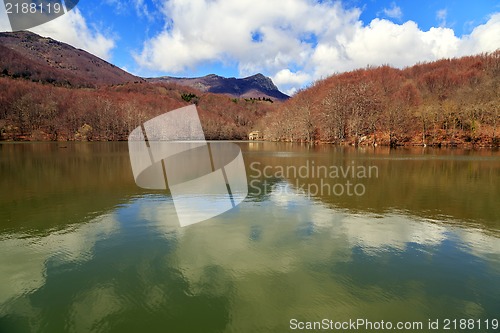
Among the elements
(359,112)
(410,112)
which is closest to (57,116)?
(359,112)

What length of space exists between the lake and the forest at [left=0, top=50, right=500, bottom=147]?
83284 mm

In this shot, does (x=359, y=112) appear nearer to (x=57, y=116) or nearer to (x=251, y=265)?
(x=251, y=265)

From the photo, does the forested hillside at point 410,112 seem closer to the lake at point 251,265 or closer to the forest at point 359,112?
the forest at point 359,112

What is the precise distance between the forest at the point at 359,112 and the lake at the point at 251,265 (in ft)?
273

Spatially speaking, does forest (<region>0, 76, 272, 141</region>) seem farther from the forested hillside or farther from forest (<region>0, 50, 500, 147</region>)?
the forested hillside

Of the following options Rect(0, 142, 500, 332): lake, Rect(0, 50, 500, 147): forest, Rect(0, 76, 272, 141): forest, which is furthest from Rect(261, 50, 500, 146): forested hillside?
Rect(0, 142, 500, 332): lake

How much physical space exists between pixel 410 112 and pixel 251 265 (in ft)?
341

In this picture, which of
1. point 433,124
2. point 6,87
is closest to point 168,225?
point 433,124

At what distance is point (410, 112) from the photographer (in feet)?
317

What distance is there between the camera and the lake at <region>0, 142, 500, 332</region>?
620 centimetres

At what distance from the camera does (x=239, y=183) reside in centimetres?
2314

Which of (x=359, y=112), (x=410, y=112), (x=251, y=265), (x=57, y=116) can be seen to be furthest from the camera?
(x=57, y=116)

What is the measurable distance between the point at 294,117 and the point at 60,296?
124655mm

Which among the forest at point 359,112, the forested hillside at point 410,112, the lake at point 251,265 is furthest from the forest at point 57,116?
the lake at point 251,265
